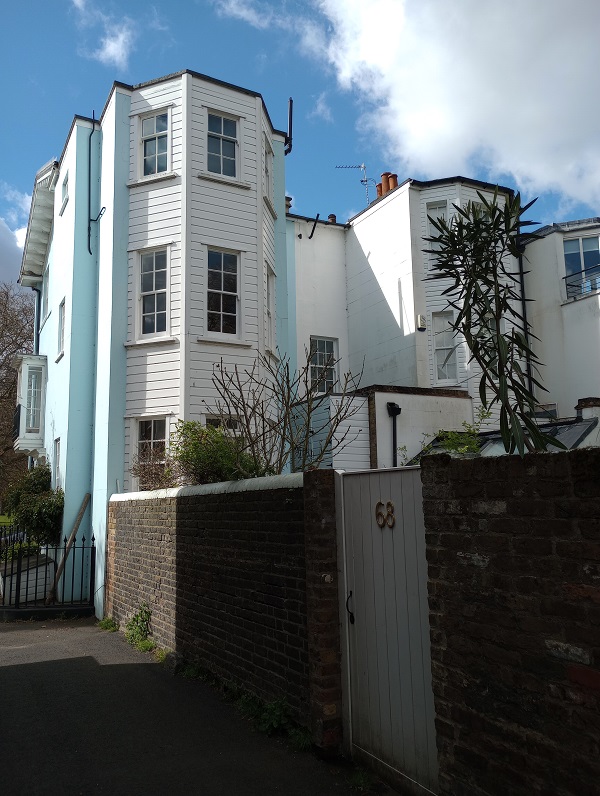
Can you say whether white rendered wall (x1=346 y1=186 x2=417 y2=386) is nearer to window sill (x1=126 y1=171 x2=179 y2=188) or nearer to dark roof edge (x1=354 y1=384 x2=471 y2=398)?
dark roof edge (x1=354 y1=384 x2=471 y2=398)

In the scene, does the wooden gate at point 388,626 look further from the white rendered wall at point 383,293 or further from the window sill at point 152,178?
the white rendered wall at point 383,293

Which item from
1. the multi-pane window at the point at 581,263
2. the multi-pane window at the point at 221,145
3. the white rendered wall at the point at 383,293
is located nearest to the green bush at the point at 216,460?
the multi-pane window at the point at 221,145

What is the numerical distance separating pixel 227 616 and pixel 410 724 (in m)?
2.92

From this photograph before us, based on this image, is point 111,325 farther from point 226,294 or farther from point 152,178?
point 152,178

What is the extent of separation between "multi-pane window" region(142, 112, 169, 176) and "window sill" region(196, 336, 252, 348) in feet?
12.5

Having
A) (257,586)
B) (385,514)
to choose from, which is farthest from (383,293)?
(385,514)

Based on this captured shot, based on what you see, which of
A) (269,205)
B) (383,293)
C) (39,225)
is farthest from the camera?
(39,225)

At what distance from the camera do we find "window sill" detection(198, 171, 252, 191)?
46.9ft

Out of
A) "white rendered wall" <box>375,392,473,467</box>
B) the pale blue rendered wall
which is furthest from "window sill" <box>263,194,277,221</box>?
"white rendered wall" <box>375,392,473,467</box>

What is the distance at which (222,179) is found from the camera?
1449 centimetres

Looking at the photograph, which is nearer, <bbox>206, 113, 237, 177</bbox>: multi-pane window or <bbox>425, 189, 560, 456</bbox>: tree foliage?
<bbox>425, 189, 560, 456</bbox>: tree foliage

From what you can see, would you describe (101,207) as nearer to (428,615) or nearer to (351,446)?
(351,446)

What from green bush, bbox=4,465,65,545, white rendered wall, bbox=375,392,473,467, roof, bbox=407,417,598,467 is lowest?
green bush, bbox=4,465,65,545

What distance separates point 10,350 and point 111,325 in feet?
67.4
